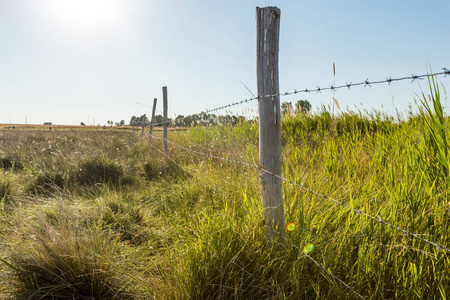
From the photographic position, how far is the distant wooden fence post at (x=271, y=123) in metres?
2.13

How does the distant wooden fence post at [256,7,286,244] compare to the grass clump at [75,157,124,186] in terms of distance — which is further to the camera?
the grass clump at [75,157,124,186]

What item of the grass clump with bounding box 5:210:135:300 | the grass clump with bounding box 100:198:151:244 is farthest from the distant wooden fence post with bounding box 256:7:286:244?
the grass clump with bounding box 100:198:151:244

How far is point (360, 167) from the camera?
3.29 meters

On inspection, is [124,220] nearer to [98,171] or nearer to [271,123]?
[271,123]

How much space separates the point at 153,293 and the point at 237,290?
1.84 ft

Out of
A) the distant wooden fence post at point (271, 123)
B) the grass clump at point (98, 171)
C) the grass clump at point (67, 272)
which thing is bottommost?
the grass clump at point (67, 272)

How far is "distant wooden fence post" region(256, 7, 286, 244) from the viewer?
6.98 ft

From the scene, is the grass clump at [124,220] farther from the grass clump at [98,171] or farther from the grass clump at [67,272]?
the grass clump at [98,171]

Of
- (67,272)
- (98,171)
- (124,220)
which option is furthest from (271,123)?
(98,171)

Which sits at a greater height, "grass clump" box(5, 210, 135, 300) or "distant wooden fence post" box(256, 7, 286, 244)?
"distant wooden fence post" box(256, 7, 286, 244)

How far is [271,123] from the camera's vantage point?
2.14 m

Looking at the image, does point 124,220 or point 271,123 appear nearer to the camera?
point 271,123

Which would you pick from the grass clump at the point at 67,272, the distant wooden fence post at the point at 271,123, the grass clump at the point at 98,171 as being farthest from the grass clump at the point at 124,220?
the grass clump at the point at 98,171

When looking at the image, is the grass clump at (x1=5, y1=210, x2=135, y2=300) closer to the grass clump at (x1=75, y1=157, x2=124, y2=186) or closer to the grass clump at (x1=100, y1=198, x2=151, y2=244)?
the grass clump at (x1=100, y1=198, x2=151, y2=244)
